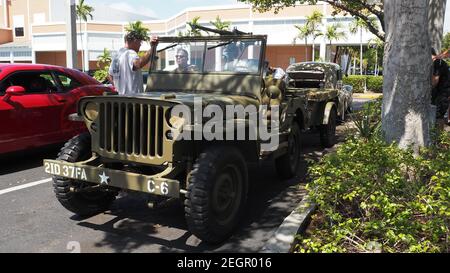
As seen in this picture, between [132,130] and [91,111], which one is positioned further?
[91,111]

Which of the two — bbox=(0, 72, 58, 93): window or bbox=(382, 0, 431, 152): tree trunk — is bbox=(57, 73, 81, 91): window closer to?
bbox=(0, 72, 58, 93): window

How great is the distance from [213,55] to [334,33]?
2970cm

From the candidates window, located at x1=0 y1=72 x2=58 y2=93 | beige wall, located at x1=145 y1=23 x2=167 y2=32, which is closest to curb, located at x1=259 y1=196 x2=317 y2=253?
window, located at x1=0 y1=72 x2=58 y2=93

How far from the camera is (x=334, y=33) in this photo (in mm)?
33438

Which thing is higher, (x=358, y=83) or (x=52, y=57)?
(x=52, y=57)

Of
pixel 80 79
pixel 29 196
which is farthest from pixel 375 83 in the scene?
pixel 29 196

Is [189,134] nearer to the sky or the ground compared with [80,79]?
nearer to the ground

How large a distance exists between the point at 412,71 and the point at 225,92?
2117mm

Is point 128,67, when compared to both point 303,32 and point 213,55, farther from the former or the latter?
point 303,32

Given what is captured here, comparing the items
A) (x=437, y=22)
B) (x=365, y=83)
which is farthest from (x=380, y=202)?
(x=365, y=83)

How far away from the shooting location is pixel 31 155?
775 cm

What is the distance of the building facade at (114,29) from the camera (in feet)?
116

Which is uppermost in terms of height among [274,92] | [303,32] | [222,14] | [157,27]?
[157,27]
